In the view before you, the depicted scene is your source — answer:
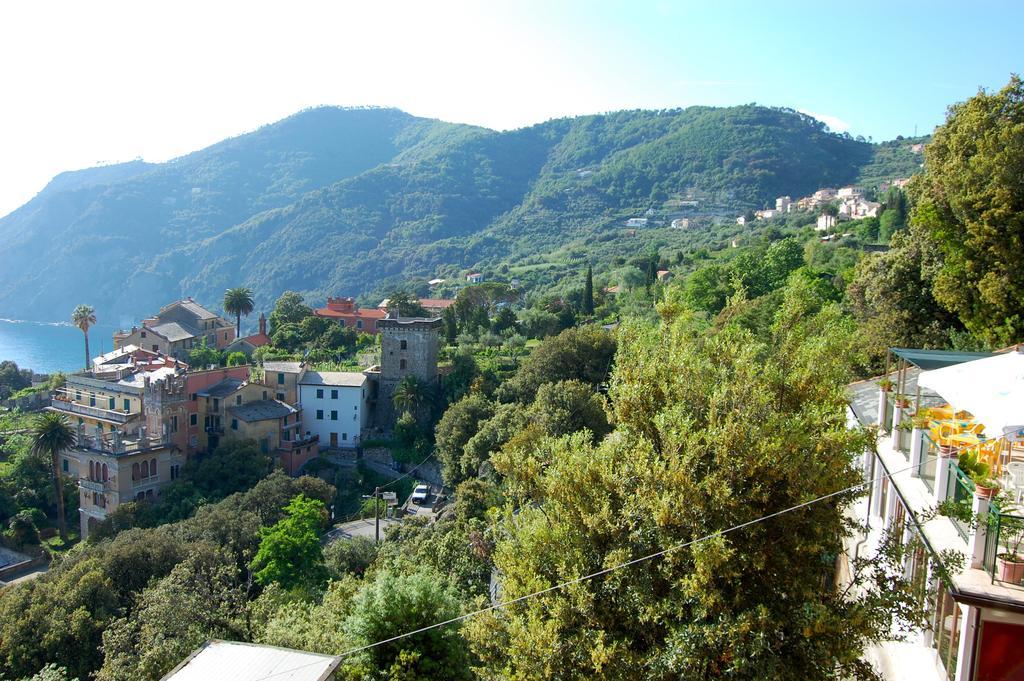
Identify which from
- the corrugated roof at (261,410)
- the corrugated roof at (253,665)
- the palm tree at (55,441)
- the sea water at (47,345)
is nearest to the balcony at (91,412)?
the palm tree at (55,441)

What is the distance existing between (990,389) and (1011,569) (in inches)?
124

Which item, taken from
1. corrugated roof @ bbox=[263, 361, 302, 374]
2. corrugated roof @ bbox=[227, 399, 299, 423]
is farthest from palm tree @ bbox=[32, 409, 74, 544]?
corrugated roof @ bbox=[263, 361, 302, 374]

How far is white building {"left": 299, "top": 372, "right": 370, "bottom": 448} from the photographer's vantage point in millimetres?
42344

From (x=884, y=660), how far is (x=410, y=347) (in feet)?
117

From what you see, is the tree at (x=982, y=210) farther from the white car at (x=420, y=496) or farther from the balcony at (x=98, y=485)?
the balcony at (x=98, y=485)

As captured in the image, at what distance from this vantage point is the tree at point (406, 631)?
12.0 metres

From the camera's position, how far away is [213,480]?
3681 centimetres

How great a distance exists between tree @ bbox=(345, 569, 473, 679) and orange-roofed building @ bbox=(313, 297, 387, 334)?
168ft

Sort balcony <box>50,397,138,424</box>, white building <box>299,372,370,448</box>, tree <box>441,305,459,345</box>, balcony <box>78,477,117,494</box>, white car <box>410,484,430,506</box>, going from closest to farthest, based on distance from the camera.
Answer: white car <box>410,484,430,506</box>, balcony <box>78,477,117,494</box>, balcony <box>50,397,138,424</box>, white building <box>299,372,370,448</box>, tree <box>441,305,459,345</box>

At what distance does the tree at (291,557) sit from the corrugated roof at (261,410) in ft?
45.2

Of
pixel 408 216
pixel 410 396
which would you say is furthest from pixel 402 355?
pixel 408 216

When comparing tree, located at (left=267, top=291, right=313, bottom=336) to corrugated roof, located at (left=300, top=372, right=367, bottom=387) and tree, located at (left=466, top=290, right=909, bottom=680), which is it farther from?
tree, located at (left=466, top=290, right=909, bottom=680)

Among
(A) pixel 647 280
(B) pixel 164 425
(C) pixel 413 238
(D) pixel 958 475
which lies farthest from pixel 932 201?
(C) pixel 413 238

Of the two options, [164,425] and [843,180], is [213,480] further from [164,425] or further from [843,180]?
A: [843,180]
